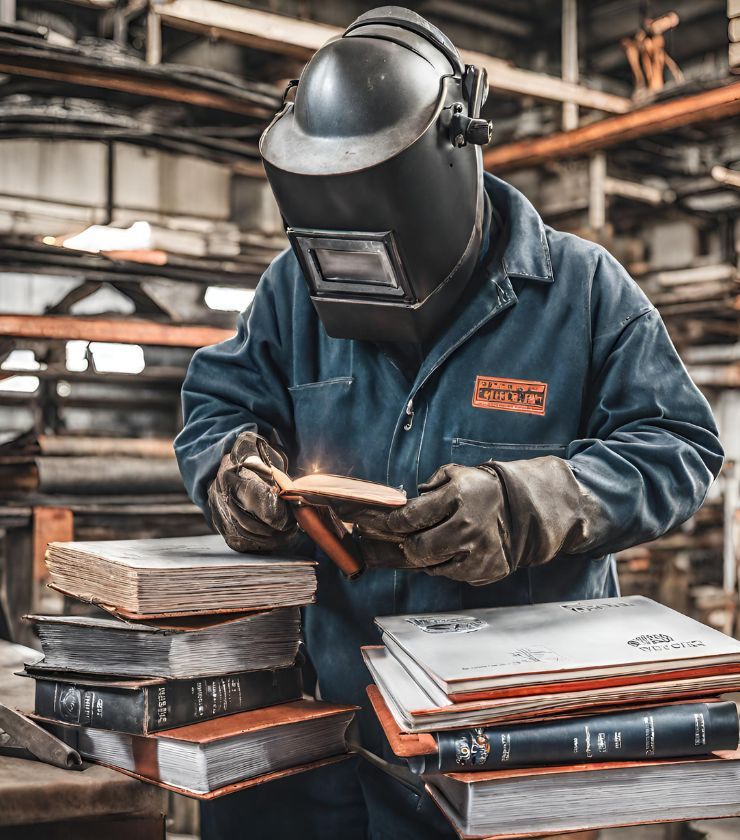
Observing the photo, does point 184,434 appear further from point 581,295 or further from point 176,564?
point 581,295

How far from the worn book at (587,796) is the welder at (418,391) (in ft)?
0.95

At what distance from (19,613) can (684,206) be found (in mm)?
5265

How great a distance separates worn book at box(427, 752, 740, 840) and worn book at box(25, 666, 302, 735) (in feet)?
1.18

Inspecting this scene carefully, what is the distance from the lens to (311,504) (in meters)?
1.24

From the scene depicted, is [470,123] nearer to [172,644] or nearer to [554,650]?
[554,650]

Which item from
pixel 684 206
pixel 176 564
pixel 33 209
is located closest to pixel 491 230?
pixel 176 564

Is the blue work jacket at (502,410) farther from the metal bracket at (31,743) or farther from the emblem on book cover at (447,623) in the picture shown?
the metal bracket at (31,743)

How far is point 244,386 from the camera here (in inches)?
67.4

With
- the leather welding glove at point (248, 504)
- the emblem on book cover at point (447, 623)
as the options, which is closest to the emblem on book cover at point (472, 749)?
the emblem on book cover at point (447, 623)

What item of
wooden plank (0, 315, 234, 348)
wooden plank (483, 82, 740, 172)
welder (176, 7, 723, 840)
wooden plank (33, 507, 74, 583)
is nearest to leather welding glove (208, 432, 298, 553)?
welder (176, 7, 723, 840)

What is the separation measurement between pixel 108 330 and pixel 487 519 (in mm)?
2885

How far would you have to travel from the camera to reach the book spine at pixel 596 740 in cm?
103

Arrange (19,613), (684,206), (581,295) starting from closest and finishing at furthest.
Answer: (581,295) → (19,613) → (684,206)

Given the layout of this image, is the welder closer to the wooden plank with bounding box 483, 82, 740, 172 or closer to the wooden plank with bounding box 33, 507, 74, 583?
the wooden plank with bounding box 33, 507, 74, 583
